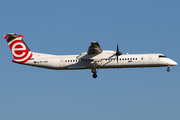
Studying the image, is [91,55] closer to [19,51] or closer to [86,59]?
[86,59]

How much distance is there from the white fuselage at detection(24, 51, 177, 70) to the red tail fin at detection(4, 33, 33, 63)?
0.69 meters

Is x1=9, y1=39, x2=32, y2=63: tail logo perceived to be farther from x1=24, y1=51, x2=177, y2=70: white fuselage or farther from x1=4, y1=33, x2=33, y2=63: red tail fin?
x1=24, y1=51, x2=177, y2=70: white fuselage

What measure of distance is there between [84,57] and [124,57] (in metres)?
4.68

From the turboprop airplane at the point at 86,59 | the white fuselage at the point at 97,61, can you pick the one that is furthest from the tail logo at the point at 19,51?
the white fuselage at the point at 97,61

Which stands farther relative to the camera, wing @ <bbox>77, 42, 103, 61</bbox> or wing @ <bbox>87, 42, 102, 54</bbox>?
wing @ <bbox>77, 42, 103, 61</bbox>

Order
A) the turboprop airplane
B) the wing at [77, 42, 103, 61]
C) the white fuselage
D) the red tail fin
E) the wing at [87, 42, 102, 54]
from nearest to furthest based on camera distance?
the wing at [87, 42, 102, 54] < the wing at [77, 42, 103, 61] < the turboprop airplane < the white fuselage < the red tail fin

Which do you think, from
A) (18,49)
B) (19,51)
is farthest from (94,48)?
(18,49)

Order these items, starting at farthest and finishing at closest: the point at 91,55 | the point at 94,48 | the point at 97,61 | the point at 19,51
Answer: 1. the point at 19,51
2. the point at 97,61
3. the point at 91,55
4. the point at 94,48

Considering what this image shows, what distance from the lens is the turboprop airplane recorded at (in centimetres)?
3616

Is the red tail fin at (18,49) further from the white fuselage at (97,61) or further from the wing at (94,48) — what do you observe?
the wing at (94,48)

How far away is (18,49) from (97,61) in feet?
31.7

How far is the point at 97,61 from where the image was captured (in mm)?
36406

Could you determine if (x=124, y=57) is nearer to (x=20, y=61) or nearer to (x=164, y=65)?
(x=164, y=65)

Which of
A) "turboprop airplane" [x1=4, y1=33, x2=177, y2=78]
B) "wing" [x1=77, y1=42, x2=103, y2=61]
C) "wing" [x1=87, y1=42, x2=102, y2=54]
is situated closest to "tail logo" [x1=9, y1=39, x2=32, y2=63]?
"turboprop airplane" [x1=4, y1=33, x2=177, y2=78]
